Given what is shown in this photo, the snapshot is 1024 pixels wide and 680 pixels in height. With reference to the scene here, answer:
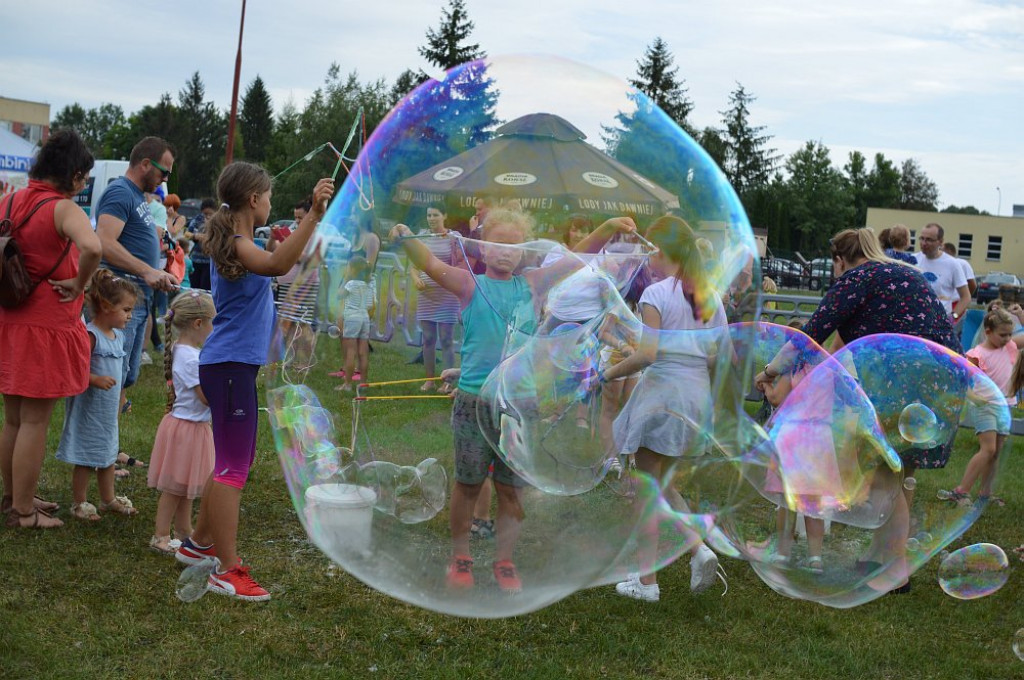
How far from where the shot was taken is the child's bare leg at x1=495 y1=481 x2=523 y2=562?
3203 mm

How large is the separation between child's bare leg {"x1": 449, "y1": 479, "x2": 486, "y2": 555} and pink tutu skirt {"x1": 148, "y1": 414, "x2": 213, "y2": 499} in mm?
A: 2057

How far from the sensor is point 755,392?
8.98 m

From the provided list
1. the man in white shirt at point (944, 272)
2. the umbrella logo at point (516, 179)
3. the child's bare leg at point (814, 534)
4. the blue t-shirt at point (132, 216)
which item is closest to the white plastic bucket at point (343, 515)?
the umbrella logo at point (516, 179)

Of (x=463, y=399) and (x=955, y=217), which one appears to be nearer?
(x=463, y=399)

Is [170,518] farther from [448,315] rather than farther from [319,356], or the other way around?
[448,315]

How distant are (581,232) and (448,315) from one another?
20.1 inches

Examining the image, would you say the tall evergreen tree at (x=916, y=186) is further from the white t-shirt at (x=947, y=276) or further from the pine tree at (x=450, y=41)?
the white t-shirt at (x=947, y=276)

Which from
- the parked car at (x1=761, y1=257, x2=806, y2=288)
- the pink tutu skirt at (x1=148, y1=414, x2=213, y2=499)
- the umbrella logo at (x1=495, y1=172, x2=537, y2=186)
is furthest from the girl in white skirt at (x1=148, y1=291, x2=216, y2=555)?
the parked car at (x1=761, y1=257, x2=806, y2=288)

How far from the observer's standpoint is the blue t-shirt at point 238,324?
3.95m

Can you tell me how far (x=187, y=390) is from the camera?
4938mm

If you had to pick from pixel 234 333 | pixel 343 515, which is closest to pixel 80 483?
pixel 234 333

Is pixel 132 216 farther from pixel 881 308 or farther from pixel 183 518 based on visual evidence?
pixel 881 308

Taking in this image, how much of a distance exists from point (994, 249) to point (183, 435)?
73.3 metres

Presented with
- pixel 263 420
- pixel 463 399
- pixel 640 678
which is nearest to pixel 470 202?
pixel 463 399
